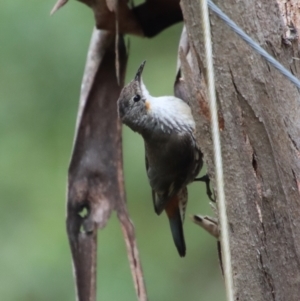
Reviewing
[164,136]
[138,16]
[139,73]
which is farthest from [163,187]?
[138,16]

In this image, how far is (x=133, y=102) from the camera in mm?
3340

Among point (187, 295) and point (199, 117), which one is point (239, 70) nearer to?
point (199, 117)

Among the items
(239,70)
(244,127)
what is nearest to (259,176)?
(244,127)

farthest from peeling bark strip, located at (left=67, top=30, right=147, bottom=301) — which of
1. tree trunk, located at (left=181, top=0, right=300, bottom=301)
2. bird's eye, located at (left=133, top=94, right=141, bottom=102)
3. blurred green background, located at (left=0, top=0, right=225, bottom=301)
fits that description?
blurred green background, located at (left=0, top=0, right=225, bottom=301)

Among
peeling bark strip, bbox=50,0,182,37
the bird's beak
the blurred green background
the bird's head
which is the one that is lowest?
the blurred green background

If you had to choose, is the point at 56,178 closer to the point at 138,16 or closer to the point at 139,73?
the point at 139,73

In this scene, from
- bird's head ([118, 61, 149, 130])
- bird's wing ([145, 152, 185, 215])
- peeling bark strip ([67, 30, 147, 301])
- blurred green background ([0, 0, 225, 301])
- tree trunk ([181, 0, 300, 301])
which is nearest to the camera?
tree trunk ([181, 0, 300, 301])

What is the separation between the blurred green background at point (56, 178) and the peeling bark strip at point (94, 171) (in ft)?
3.49

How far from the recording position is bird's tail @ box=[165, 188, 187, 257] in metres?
3.53

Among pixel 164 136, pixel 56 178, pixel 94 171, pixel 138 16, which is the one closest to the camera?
pixel 94 171

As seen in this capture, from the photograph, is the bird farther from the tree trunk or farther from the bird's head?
the tree trunk

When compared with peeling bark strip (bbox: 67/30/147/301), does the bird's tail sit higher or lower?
lower

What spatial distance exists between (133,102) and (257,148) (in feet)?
4.34

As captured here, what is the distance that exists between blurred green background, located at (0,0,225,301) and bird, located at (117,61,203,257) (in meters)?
0.79
